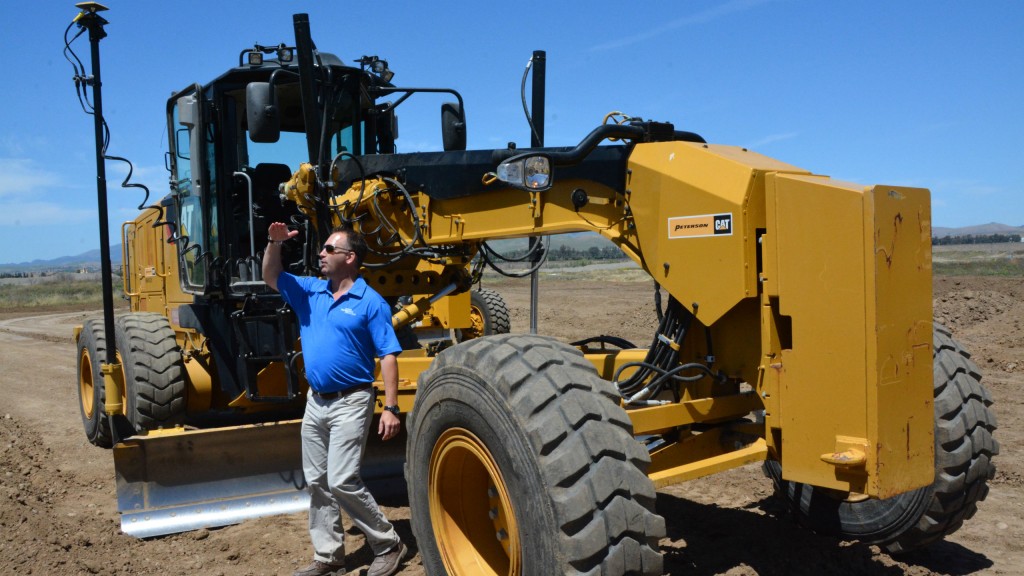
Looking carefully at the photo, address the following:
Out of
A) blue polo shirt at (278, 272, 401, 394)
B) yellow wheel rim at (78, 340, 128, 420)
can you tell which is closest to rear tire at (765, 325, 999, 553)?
blue polo shirt at (278, 272, 401, 394)

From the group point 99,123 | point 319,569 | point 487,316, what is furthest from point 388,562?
point 487,316

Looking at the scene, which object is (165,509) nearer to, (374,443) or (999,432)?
(374,443)

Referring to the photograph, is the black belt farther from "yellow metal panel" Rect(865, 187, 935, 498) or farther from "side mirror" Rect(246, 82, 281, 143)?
"yellow metal panel" Rect(865, 187, 935, 498)

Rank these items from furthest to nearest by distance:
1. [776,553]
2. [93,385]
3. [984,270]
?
[984,270] < [93,385] < [776,553]

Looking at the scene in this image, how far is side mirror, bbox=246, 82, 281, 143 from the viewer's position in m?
4.99

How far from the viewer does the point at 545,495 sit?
3270 millimetres

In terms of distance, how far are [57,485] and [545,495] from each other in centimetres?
497

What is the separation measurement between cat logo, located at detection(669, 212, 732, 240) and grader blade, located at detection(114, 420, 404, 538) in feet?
10.6

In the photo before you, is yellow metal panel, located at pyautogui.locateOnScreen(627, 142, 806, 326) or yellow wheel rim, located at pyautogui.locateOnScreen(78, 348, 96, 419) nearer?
yellow metal panel, located at pyautogui.locateOnScreen(627, 142, 806, 326)

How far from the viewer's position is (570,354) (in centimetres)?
360

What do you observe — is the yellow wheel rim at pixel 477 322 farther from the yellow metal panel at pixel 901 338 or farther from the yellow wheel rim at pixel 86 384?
the yellow metal panel at pixel 901 338

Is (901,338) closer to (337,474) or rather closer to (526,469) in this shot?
(526,469)

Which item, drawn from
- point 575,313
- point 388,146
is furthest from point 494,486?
point 575,313

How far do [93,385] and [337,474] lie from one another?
4.08 m
